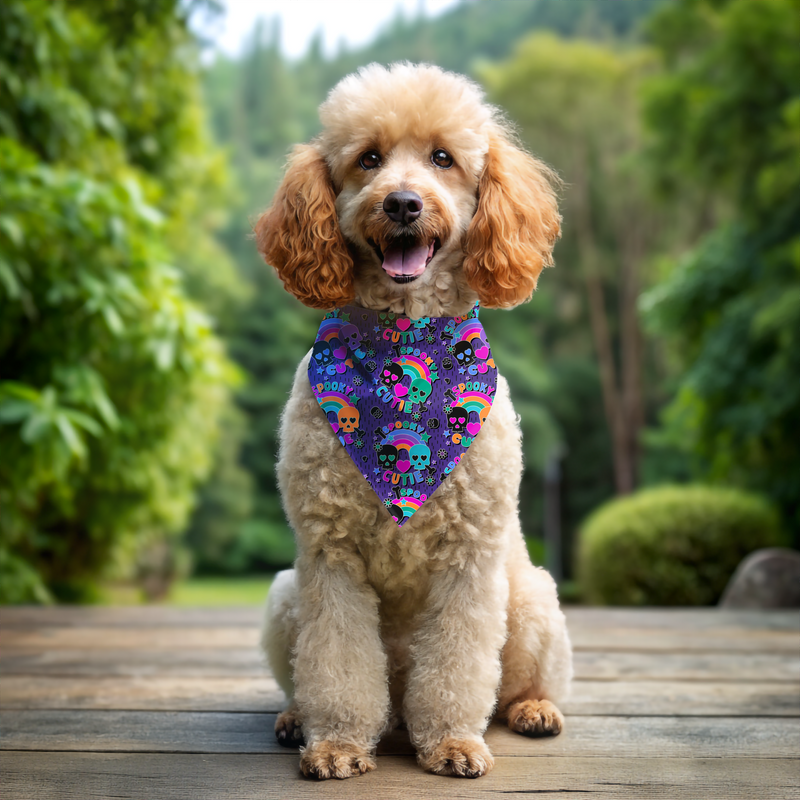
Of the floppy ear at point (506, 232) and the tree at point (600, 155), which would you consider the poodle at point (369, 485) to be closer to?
the floppy ear at point (506, 232)

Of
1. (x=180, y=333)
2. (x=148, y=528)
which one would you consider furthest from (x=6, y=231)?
(x=148, y=528)

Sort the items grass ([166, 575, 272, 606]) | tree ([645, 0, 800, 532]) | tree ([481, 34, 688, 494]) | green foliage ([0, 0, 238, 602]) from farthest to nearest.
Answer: tree ([481, 34, 688, 494]), grass ([166, 575, 272, 606]), tree ([645, 0, 800, 532]), green foliage ([0, 0, 238, 602])

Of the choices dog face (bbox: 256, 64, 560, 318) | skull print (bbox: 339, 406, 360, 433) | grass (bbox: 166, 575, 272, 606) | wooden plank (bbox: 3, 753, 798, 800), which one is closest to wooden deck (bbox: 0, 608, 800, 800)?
wooden plank (bbox: 3, 753, 798, 800)

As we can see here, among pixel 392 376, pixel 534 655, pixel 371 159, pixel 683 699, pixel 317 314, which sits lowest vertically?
pixel 683 699

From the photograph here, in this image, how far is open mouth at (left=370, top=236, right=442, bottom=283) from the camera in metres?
1.73

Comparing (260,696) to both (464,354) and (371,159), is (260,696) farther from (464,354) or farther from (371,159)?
(371,159)

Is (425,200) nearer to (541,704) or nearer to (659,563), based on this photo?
(541,704)

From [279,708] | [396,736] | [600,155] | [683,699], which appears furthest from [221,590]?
[396,736]

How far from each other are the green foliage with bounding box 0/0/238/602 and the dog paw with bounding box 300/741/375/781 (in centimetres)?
169

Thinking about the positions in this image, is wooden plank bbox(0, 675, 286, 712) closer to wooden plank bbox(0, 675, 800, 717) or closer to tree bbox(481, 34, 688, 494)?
wooden plank bbox(0, 675, 800, 717)

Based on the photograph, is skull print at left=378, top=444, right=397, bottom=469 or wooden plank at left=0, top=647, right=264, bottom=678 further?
wooden plank at left=0, top=647, right=264, bottom=678

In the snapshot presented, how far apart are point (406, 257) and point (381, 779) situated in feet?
3.68

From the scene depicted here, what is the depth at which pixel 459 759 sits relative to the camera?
176 centimetres

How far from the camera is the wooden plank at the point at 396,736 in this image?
195 cm
